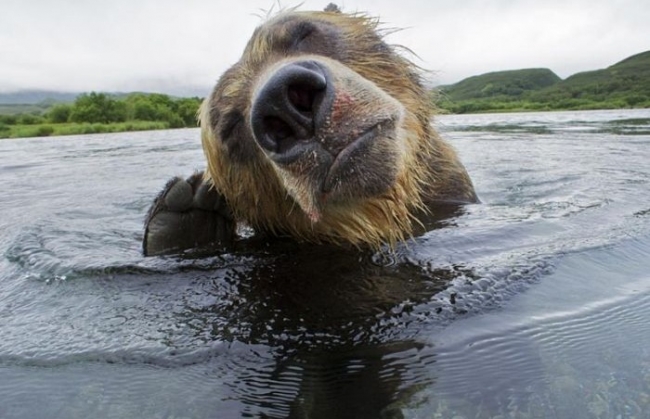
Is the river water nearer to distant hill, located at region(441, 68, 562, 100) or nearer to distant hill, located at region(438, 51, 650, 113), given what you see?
distant hill, located at region(438, 51, 650, 113)

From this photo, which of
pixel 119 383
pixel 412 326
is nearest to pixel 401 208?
pixel 412 326

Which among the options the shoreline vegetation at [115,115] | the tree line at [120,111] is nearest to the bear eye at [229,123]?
the shoreline vegetation at [115,115]

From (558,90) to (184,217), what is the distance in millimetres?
107229

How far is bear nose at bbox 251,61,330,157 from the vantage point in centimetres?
288

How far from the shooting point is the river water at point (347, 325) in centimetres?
243

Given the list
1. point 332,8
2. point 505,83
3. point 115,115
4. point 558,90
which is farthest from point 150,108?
point 505,83

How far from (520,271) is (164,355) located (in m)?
2.26

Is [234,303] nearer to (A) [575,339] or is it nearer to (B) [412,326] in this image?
Result: (B) [412,326]

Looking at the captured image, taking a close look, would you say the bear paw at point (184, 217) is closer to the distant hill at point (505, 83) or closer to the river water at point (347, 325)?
the river water at point (347, 325)

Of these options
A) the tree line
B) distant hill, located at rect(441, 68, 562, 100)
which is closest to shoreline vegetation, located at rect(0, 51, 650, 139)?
the tree line

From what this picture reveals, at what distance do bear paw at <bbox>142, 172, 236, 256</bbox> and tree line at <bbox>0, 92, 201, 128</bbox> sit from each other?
5732cm

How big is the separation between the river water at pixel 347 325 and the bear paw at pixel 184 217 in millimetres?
210

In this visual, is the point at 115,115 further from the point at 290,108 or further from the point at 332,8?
the point at 290,108

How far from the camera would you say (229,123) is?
4074 millimetres
